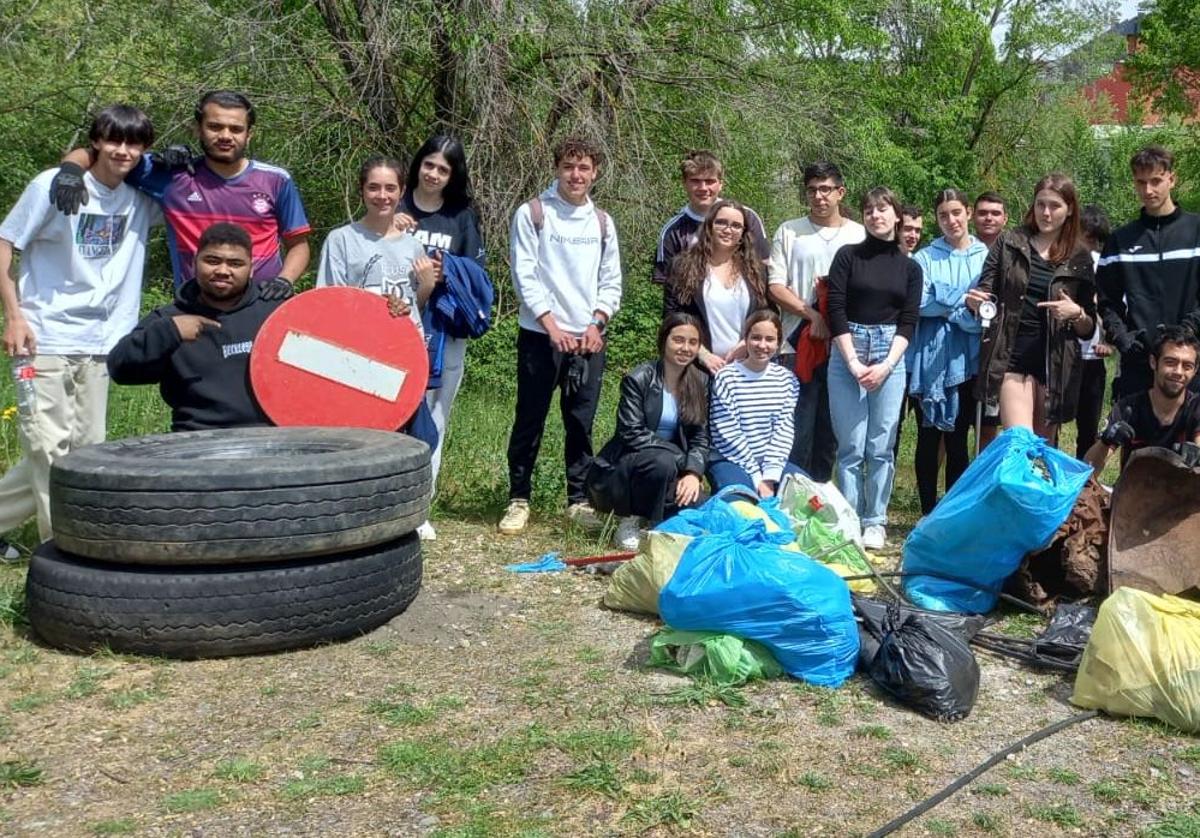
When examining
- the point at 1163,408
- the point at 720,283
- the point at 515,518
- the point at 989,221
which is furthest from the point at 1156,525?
the point at 515,518

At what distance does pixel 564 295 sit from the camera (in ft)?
20.6

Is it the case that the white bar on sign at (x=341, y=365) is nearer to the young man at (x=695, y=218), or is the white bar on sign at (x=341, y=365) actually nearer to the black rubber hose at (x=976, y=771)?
the young man at (x=695, y=218)

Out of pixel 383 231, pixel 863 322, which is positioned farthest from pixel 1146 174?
pixel 383 231

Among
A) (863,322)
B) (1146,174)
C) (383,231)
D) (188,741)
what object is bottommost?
(188,741)

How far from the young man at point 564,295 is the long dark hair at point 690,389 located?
40cm

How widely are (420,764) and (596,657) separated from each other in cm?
114

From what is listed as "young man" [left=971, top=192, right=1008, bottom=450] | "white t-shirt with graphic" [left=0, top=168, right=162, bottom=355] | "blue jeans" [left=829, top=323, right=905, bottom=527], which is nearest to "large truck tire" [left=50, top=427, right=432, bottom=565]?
"white t-shirt with graphic" [left=0, top=168, right=162, bottom=355]

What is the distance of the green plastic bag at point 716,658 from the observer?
4250 mm

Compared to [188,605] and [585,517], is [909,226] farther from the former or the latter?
[188,605]

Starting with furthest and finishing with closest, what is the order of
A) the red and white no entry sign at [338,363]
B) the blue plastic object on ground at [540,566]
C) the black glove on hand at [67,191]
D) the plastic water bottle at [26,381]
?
the blue plastic object on ground at [540,566] → the red and white no entry sign at [338,363] → the plastic water bottle at [26,381] → the black glove on hand at [67,191]

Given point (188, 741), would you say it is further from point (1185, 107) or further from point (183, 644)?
point (1185, 107)

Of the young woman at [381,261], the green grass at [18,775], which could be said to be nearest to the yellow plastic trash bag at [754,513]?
the young woman at [381,261]

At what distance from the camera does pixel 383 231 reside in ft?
19.5

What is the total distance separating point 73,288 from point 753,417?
321 centimetres
